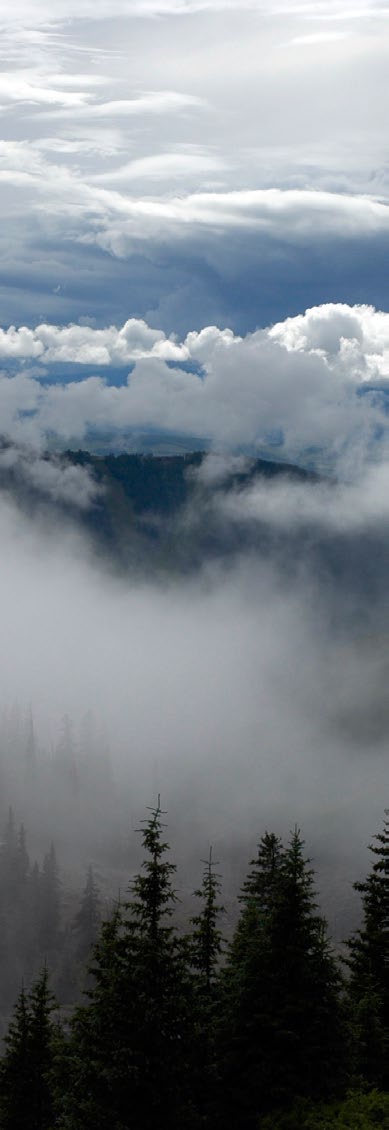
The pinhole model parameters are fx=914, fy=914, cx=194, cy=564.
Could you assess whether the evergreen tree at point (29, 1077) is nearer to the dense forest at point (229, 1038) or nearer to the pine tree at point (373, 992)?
the dense forest at point (229, 1038)

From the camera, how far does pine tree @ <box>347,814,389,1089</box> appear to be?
134 feet

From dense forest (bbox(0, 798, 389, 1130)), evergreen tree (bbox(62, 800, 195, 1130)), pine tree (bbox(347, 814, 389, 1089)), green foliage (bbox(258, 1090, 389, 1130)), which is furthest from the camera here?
pine tree (bbox(347, 814, 389, 1089))

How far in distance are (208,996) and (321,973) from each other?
9259 millimetres

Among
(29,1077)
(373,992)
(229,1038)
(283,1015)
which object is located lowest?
(29,1077)

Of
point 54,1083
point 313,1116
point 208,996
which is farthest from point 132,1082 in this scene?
point 54,1083

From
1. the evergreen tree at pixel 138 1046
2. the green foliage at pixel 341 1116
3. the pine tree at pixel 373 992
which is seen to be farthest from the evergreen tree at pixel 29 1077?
the green foliage at pixel 341 1116

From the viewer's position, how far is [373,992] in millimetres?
47156

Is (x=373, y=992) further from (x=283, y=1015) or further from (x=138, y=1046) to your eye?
(x=138, y=1046)

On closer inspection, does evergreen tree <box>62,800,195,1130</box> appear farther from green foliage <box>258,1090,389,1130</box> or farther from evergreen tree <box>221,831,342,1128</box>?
green foliage <box>258,1090,389,1130</box>

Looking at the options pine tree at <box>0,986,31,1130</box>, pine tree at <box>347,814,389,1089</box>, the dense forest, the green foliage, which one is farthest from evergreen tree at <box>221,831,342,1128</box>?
pine tree at <box>0,986,31,1130</box>

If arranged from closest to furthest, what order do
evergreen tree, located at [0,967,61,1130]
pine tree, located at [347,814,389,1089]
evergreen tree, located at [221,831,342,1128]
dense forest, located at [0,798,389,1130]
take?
dense forest, located at [0,798,389,1130], evergreen tree, located at [221,831,342,1128], pine tree, located at [347,814,389,1089], evergreen tree, located at [0,967,61,1130]

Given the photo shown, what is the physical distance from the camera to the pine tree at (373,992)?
134 ft

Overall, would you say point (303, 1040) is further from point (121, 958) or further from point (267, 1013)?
point (121, 958)

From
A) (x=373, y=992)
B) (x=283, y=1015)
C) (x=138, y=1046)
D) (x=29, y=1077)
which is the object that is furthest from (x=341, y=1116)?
(x=29, y=1077)
